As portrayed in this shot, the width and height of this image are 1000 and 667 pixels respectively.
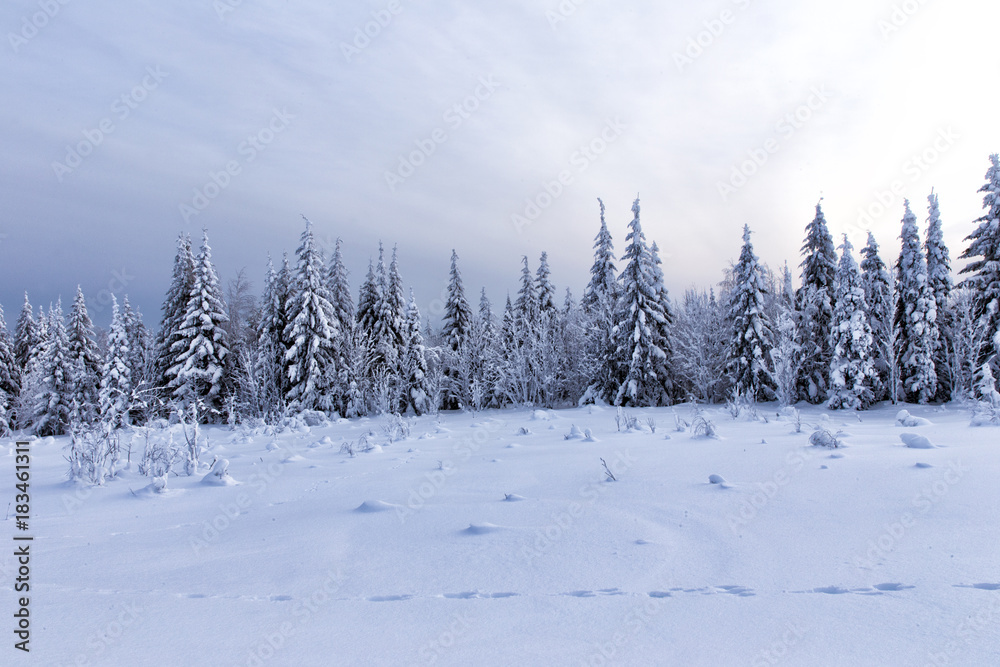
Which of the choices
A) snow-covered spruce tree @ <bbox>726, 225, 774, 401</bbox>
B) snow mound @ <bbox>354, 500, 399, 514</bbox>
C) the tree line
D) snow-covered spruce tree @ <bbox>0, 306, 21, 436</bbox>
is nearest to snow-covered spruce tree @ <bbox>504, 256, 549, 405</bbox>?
the tree line

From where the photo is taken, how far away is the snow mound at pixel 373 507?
498 centimetres

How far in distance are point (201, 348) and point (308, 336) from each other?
18.4 feet

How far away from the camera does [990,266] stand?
22656mm

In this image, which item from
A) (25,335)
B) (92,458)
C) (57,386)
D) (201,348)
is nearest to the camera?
(92,458)

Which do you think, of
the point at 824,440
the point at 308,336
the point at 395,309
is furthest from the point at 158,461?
the point at 395,309

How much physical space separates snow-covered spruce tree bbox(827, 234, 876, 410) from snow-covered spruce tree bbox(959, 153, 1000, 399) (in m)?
4.03

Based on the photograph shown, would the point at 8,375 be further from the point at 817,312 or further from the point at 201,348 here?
the point at 817,312

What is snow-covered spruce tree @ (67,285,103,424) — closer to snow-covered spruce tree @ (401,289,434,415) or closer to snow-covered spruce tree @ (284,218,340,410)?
snow-covered spruce tree @ (284,218,340,410)

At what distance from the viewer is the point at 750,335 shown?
88.1ft

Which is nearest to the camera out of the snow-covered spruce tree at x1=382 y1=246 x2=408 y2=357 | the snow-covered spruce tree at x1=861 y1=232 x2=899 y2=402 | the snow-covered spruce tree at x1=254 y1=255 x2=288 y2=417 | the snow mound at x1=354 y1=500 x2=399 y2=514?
the snow mound at x1=354 y1=500 x2=399 y2=514

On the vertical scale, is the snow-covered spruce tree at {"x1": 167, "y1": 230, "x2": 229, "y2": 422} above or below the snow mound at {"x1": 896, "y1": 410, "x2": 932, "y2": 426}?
above

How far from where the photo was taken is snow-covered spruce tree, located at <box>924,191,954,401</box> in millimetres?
25031

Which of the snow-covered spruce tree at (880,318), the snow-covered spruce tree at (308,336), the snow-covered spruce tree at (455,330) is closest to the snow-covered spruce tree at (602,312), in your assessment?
the snow-covered spruce tree at (455,330)

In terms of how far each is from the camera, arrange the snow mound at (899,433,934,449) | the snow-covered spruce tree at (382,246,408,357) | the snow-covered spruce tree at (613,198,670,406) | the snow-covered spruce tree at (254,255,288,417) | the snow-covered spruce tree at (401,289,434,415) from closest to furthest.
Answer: the snow mound at (899,433,934,449) < the snow-covered spruce tree at (613,198,670,406) < the snow-covered spruce tree at (254,255,288,417) < the snow-covered spruce tree at (401,289,434,415) < the snow-covered spruce tree at (382,246,408,357)
